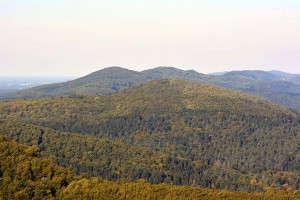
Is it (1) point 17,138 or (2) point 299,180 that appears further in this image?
(2) point 299,180

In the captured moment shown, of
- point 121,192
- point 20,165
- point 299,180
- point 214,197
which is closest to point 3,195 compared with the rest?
point 20,165

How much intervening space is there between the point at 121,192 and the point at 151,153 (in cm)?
8935

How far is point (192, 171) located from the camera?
167 meters

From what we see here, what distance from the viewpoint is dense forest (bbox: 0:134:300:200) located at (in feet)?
253

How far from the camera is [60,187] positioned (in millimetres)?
81188

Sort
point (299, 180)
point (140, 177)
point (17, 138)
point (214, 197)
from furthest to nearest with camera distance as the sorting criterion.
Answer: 1. point (299, 180)
2. point (17, 138)
3. point (140, 177)
4. point (214, 197)

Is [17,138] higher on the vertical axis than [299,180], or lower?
higher

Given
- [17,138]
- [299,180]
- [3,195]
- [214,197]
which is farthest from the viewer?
[299,180]

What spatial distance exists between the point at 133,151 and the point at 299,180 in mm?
77685

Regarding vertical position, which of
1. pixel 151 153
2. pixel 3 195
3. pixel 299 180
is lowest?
pixel 299 180

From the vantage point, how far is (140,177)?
153m

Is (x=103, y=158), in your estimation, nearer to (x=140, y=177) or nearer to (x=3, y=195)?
(x=140, y=177)

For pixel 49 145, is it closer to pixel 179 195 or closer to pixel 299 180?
pixel 179 195

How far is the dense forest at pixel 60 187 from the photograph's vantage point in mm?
77000
